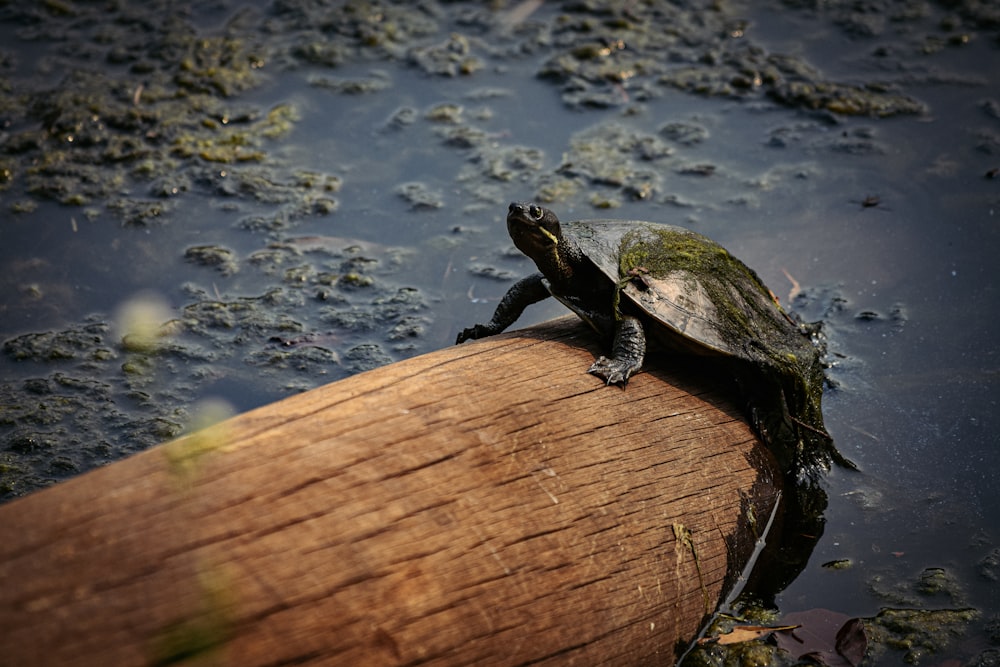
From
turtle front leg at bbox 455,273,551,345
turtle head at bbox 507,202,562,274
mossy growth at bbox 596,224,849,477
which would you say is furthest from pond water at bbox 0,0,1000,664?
turtle head at bbox 507,202,562,274

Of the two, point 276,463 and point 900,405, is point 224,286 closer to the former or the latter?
point 276,463

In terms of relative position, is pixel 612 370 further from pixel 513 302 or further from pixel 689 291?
pixel 513 302

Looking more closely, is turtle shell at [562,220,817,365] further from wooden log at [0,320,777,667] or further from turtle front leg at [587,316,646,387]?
wooden log at [0,320,777,667]

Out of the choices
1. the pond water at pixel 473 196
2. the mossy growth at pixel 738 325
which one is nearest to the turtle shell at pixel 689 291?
the mossy growth at pixel 738 325

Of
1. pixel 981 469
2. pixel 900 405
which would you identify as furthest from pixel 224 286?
pixel 981 469

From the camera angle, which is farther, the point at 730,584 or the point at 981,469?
the point at 981,469

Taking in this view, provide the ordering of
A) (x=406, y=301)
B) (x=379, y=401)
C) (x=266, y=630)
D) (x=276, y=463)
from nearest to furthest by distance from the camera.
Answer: (x=266, y=630) → (x=276, y=463) → (x=379, y=401) → (x=406, y=301)

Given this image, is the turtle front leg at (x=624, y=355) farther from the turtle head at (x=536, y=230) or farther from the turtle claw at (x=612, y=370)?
the turtle head at (x=536, y=230)
